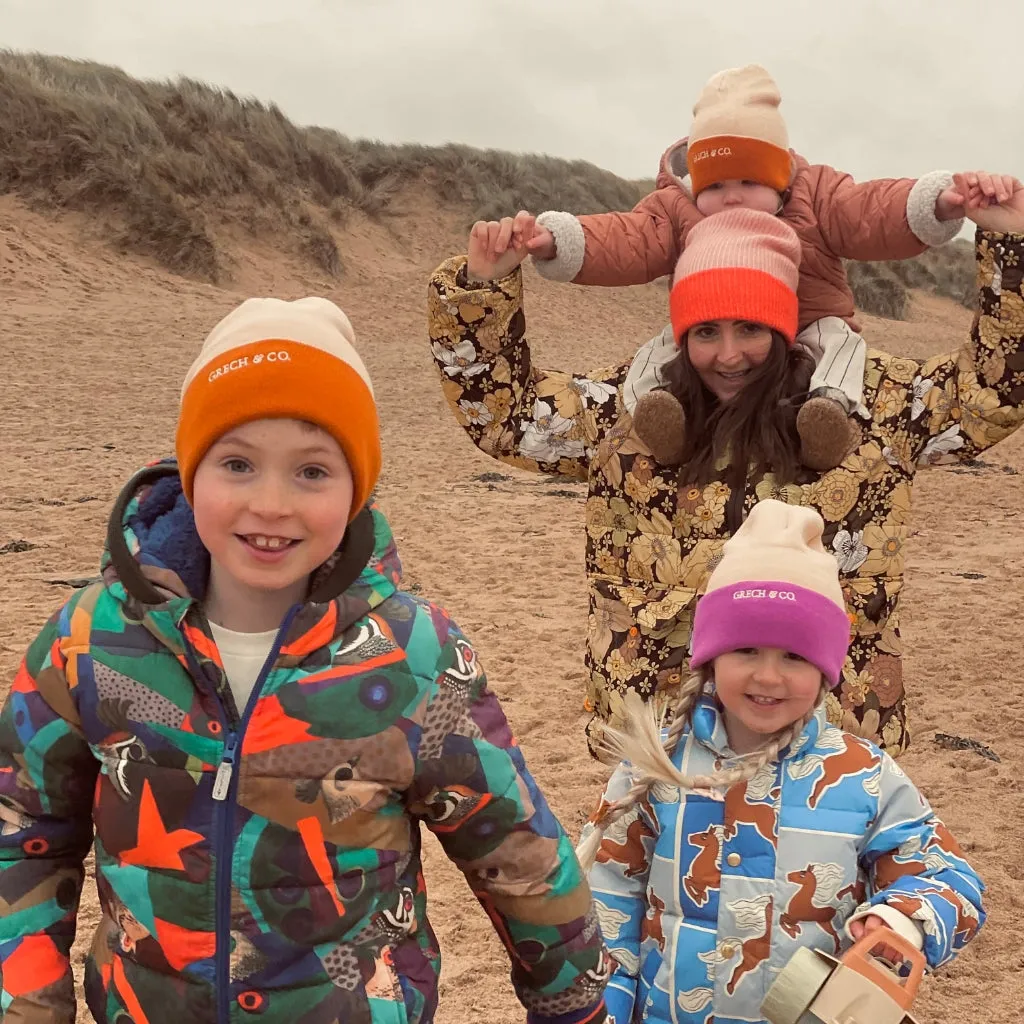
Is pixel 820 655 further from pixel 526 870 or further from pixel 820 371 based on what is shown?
pixel 526 870

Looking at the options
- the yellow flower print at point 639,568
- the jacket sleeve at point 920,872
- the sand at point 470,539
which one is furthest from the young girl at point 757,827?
the sand at point 470,539

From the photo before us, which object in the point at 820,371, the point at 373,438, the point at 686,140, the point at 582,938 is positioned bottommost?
the point at 582,938

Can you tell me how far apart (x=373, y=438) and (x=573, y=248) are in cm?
102

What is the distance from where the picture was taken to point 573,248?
255cm

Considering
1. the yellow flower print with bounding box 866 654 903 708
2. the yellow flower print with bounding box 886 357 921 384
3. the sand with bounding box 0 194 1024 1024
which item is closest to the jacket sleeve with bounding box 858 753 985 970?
the yellow flower print with bounding box 866 654 903 708

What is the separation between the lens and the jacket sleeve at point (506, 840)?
1.61 meters

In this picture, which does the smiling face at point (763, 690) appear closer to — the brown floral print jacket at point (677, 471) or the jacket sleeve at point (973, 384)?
the brown floral print jacket at point (677, 471)

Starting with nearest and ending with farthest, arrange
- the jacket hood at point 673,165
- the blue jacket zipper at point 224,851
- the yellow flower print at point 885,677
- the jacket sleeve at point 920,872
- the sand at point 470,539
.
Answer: the blue jacket zipper at point 224,851 < the jacket sleeve at point 920,872 < the yellow flower print at point 885,677 < the jacket hood at point 673,165 < the sand at point 470,539

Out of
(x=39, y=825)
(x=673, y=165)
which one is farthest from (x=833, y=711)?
(x=39, y=825)

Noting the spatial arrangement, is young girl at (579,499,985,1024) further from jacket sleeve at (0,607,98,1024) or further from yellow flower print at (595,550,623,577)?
jacket sleeve at (0,607,98,1024)

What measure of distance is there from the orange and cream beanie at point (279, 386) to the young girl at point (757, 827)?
0.77 meters

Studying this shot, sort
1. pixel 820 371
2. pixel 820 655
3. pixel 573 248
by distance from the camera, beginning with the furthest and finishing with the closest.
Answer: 1. pixel 573 248
2. pixel 820 371
3. pixel 820 655

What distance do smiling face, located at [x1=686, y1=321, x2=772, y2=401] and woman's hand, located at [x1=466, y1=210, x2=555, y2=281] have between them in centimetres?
38

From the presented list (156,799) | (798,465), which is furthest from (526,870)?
(798,465)
